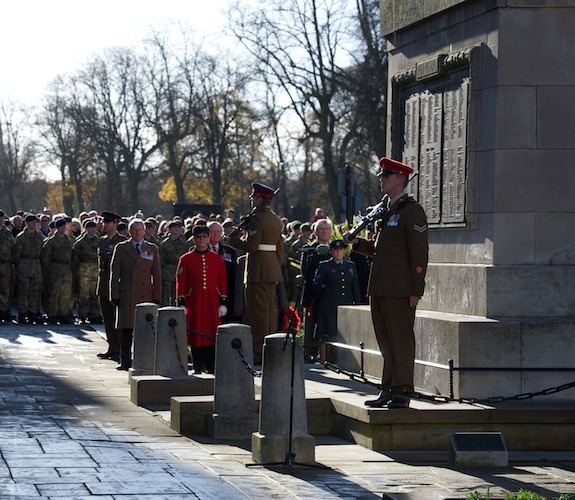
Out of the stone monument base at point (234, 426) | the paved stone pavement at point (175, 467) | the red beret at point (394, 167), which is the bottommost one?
the paved stone pavement at point (175, 467)

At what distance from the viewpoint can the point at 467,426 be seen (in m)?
11.5

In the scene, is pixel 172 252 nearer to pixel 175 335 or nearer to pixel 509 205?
pixel 175 335

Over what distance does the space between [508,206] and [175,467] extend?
3709 mm

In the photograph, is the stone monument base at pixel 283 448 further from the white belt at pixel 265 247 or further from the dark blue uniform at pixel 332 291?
the dark blue uniform at pixel 332 291

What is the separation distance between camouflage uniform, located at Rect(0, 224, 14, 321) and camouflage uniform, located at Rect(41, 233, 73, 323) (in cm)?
63

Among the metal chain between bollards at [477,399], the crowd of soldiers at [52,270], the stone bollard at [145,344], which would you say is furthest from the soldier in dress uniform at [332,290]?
the crowd of soldiers at [52,270]

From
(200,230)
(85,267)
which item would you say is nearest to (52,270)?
(85,267)

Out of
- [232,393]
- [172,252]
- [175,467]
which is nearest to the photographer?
[175,467]

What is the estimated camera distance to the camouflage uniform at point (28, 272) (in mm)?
27641

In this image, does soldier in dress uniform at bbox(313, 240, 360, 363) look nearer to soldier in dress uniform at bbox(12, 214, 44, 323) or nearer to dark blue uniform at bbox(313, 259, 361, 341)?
dark blue uniform at bbox(313, 259, 361, 341)

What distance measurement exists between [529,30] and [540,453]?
→ 335cm

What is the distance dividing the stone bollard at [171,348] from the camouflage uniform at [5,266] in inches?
501

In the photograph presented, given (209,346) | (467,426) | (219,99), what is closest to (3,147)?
(219,99)

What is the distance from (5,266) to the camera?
90.8ft
